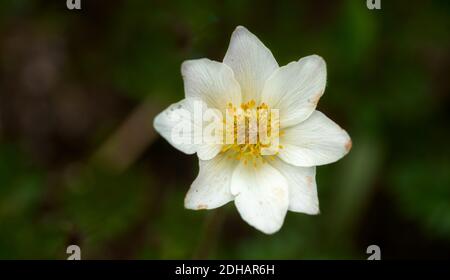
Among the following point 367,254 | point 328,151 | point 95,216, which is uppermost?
point 328,151

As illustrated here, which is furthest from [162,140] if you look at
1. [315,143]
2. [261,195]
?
[315,143]

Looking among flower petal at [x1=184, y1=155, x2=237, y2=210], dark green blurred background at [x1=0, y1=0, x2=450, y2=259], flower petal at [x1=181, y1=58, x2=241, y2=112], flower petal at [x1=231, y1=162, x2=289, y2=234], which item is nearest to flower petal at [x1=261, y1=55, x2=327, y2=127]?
flower petal at [x1=181, y1=58, x2=241, y2=112]

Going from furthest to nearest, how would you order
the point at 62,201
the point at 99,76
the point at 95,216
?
the point at 99,76 → the point at 62,201 → the point at 95,216

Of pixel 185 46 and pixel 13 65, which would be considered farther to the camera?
pixel 13 65

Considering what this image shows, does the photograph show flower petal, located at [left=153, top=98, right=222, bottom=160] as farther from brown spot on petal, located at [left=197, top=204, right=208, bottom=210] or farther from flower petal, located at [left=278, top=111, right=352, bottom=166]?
flower petal, located at [left=278, top=111, right=352, bottom=166]

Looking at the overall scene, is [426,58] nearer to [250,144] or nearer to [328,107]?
[328,107]

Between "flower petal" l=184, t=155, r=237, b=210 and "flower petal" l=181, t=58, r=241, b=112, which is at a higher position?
"flower petal" l=181, t=58, r=241, b=112

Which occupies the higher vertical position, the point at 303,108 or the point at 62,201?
the point at 303,108

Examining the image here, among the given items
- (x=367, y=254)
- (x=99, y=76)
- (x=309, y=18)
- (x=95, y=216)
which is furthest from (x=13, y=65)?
(x=367, y=254)
